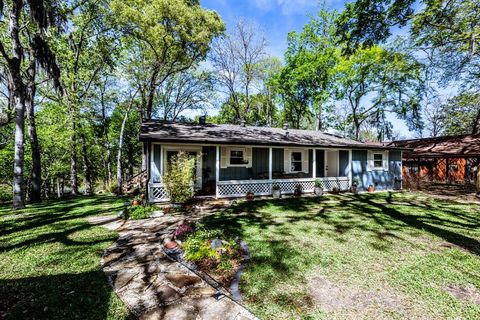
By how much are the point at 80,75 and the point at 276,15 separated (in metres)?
14.1

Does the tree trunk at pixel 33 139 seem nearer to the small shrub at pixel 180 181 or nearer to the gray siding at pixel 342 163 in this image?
the small shrub at pixel 180 181

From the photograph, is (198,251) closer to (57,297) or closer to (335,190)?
(57,297)

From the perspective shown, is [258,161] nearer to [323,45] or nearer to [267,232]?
[267,232]

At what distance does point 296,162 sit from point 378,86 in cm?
1596

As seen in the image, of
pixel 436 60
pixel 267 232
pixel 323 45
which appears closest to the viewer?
pixel 267 232

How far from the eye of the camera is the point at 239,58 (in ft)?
71.7

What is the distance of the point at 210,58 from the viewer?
19.8 meters

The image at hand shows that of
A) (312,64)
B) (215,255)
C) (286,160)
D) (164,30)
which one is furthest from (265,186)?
(312,64)

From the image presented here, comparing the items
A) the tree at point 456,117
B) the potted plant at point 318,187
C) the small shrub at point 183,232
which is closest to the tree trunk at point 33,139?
the small shrub at point 183,232

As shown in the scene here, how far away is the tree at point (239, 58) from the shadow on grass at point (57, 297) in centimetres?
1856

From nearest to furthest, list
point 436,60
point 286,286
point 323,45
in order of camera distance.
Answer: point 286,286 → point 436,60 → point 323,45

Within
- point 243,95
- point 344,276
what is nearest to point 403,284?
point 344,276

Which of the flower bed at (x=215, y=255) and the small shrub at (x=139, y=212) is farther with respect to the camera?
the small shrub at (x=139, y=212)

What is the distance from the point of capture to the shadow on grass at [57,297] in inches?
105
